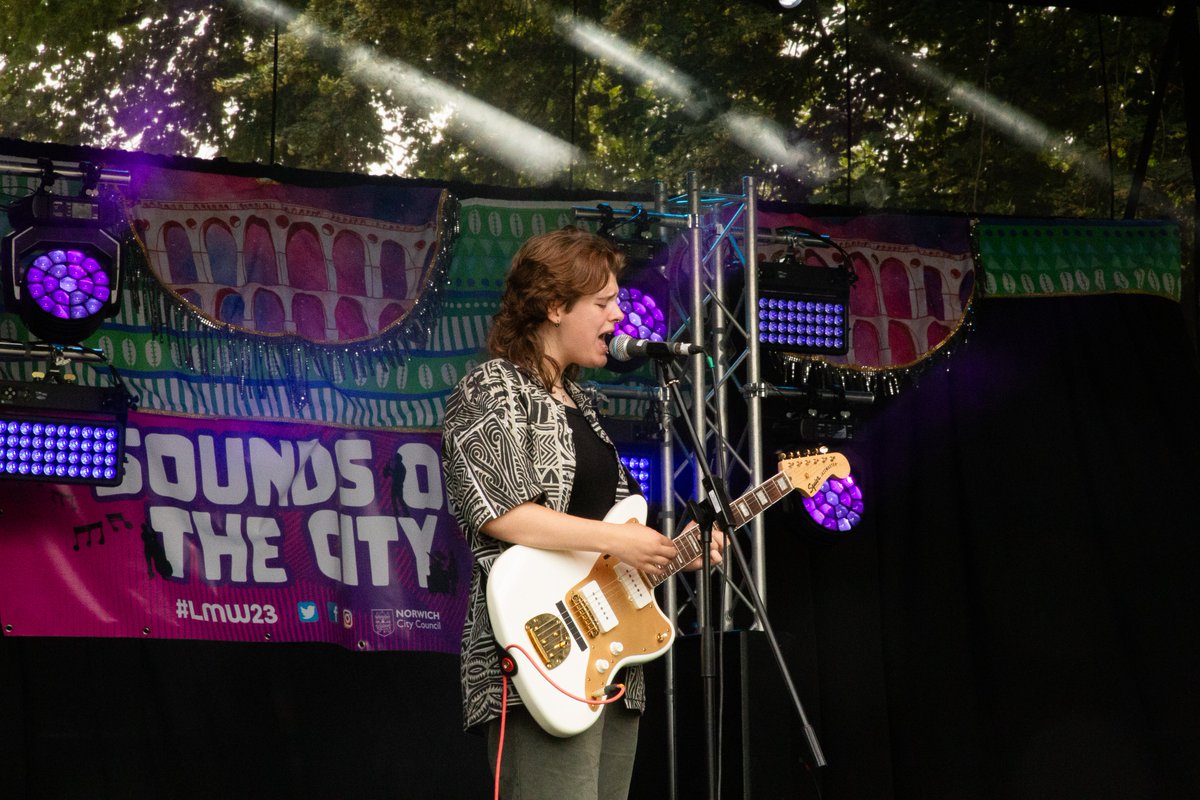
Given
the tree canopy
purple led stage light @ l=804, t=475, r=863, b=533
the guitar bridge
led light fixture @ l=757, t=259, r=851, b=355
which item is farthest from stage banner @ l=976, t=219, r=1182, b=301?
the guitar bridge

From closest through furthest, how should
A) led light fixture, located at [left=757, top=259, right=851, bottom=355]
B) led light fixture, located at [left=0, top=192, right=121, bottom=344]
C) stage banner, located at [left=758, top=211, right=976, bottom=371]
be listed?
led light fixture, located at [left=0, top=192, right=121, bottom=344]
led light fixture, located at [left=757, top=259, right=851, bottom=355]
stage banner, located at [left=758, top=211, right=976, bottom=371]

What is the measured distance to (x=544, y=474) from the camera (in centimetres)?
246

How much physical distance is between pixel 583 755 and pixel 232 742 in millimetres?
2011

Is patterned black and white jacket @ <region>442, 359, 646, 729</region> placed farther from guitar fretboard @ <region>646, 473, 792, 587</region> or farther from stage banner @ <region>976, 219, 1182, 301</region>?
stage banner @ <region>976, 219, 1182, 301</region>

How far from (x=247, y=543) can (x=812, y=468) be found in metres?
1.94

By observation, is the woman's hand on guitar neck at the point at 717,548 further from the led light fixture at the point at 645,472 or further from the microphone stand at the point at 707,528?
the led light fixture at the point at 645,472

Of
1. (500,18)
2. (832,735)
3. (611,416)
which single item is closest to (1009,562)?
(832,735)

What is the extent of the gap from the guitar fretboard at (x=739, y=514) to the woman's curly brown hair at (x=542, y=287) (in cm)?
41

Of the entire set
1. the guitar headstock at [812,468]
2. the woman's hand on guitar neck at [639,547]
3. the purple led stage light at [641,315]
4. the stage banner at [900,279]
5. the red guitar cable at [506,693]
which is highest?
the stage banner at [900,279]

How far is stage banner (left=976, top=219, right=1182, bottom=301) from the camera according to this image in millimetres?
4887

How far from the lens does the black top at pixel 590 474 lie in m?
2.55

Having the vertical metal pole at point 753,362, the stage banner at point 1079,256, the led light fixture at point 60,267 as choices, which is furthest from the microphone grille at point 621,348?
the stage banner at point 1079,256

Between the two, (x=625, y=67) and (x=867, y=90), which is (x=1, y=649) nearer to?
(x=625, y=67)

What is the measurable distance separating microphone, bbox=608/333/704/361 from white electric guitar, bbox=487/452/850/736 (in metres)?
0.28
